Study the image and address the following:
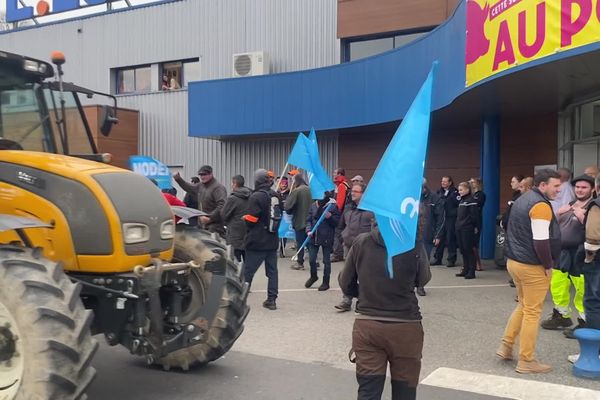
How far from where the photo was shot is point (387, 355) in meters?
3.67

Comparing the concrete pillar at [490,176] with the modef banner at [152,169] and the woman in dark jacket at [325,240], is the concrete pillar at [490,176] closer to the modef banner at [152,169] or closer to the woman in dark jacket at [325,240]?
the woman in dark jacket at [325,240]

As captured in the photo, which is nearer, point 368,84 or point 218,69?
point 368,84

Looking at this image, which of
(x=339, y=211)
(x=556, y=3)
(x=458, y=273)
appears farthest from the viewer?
(x=458, y=273)

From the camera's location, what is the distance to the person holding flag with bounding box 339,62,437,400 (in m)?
3.50

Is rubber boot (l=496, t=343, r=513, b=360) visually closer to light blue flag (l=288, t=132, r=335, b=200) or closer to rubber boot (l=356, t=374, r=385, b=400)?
rubber boot (l=356, t=374, r=385, b=400)

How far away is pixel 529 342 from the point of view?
547cm

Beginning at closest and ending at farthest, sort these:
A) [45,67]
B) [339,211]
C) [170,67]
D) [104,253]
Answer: [104,253]
[45,67]
[339,211]
[170,67]

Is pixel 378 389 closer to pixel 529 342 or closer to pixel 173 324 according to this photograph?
pixel 173 324

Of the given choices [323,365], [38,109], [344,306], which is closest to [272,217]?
[344,306]

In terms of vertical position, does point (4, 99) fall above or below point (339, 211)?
above

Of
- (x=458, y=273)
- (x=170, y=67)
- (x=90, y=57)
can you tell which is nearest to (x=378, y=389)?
(x=458, y=273)

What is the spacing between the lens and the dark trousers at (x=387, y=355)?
11.8ft

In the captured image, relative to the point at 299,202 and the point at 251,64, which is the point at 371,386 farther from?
the point at 251,64

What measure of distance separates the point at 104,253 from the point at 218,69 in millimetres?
14397
